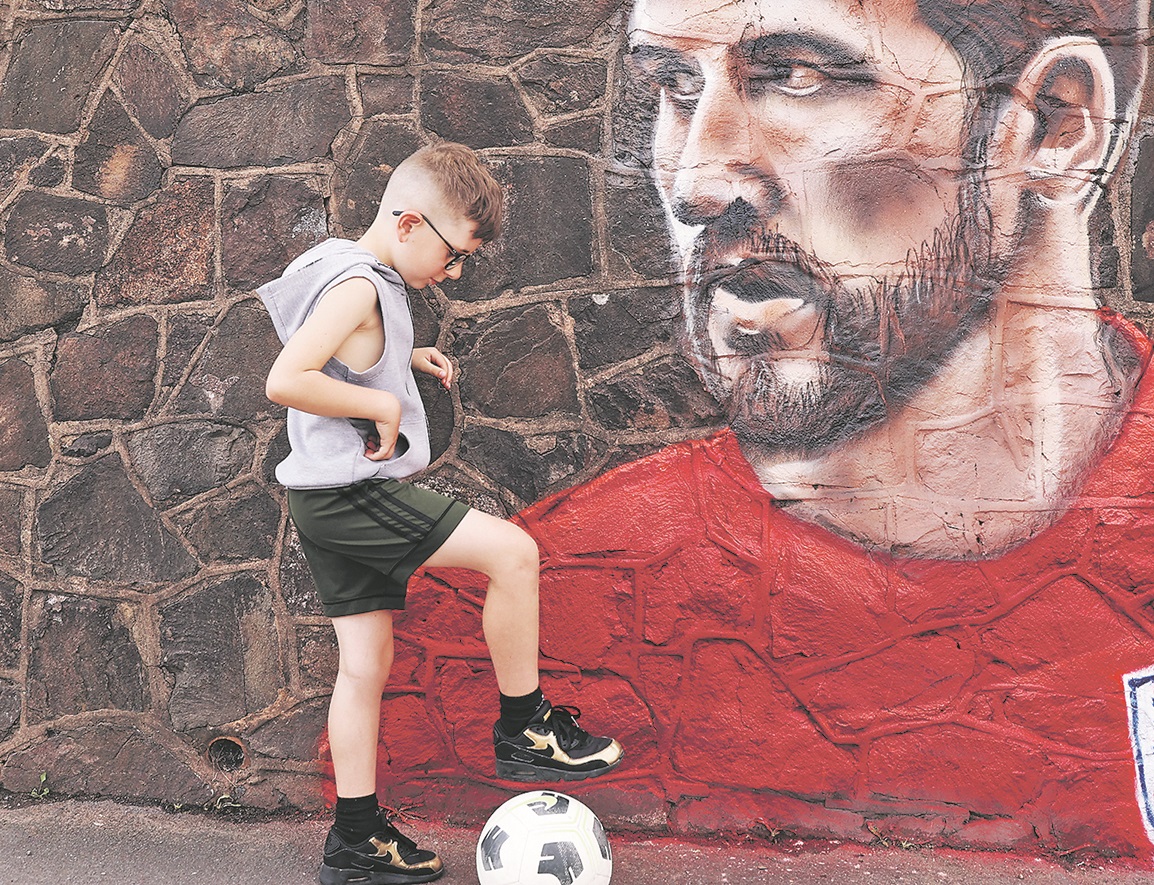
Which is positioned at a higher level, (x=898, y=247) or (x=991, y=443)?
(x=898, y=247)

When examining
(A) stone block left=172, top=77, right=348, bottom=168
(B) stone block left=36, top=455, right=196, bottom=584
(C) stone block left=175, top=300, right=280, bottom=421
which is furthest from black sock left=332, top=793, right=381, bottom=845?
(A) stone block left=172, top=77, right=348, bottom=168

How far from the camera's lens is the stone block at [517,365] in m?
2.75

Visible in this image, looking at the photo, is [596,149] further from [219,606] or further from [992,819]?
[992,819]

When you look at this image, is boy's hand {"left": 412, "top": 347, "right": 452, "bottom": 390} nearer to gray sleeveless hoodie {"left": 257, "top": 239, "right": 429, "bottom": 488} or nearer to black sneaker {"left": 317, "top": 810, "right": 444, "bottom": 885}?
gray sleeveless hoodie {"left": 257, "top": 239, "right": 429, "bottom": 488}

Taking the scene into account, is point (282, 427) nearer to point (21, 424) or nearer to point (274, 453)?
point (274, 453)

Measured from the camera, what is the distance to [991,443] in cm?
262

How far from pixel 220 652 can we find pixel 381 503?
97 centimetres

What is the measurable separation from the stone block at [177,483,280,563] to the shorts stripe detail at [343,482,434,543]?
2.20 feet

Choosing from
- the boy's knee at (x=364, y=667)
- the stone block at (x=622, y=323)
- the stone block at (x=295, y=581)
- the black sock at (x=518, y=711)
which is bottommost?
the black sock at (x=518, y=711)

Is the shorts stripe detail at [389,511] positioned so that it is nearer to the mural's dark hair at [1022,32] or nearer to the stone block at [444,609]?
the stone block at [444,609]

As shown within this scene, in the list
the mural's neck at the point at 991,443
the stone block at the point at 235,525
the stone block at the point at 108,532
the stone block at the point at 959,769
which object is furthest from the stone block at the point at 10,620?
the stone block at the point at 959,769

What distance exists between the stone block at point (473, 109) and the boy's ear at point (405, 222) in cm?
56

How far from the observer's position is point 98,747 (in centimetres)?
288

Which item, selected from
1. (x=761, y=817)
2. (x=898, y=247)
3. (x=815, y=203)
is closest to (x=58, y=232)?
(x=815, y=203)
